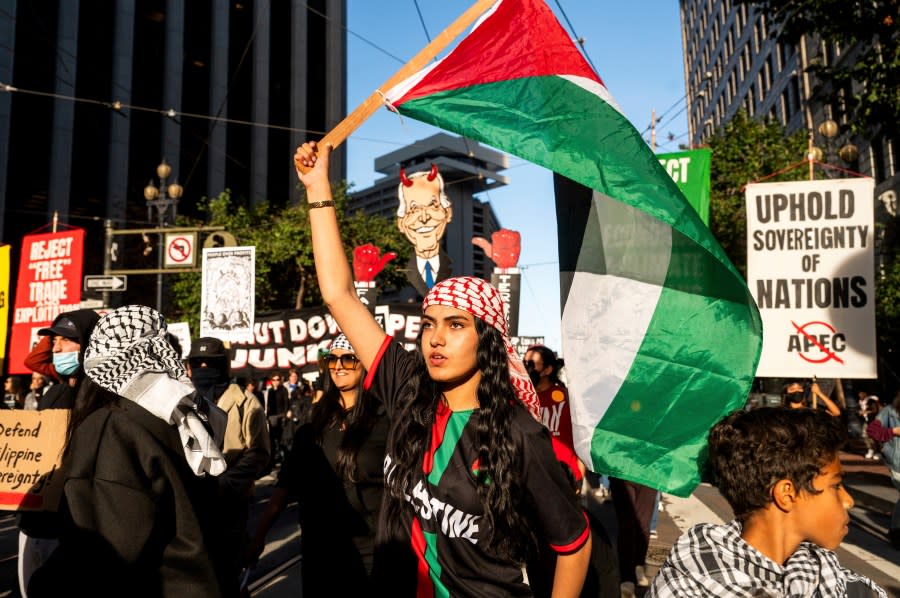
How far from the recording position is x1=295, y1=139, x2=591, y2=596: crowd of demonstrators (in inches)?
89.8

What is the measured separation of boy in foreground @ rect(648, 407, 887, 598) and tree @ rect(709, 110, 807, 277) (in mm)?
25304

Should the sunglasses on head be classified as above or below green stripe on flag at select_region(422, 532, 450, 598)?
above

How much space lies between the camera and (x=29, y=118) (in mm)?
28188

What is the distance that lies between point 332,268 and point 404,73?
0.90 meters

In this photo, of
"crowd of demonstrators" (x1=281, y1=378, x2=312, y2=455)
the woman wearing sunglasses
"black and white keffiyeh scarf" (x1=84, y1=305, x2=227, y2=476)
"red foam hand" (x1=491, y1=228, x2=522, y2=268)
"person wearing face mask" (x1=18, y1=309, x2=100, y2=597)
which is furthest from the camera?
"crowd of demonstrators" (x1=281, y1=378, x2=312, y2=455)

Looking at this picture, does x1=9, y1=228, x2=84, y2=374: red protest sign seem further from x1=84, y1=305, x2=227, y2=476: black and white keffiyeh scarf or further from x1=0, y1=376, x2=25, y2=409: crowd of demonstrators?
x1=84, y1=305, x2=227, y2=476: black and white keffiyeh scarf

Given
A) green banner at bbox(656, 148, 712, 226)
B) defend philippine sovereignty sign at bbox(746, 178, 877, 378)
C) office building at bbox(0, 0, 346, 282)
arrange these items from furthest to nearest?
office building at bbox(0, 0, 346, 282) → green banner at bbox(656, 148, 712, 226) → defend philippine sovereignty sign at bbox(746, 178, 877, 378)

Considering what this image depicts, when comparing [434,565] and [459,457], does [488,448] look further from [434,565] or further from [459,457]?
[434,565]

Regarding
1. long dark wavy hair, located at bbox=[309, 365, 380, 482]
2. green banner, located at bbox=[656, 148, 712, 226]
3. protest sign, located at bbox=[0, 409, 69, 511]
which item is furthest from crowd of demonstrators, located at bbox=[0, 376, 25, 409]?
long dark wavy hair, located at bbox=[309, 365, 380, 482]

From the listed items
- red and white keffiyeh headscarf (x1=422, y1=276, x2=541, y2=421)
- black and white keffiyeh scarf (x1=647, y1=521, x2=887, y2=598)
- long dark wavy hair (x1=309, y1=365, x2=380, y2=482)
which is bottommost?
black and white keffiyeh scarf (x1=647, y1=521, x2=887, y2=598)

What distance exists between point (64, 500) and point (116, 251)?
12912 millimetres

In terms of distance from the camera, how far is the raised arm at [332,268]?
8.87 ft

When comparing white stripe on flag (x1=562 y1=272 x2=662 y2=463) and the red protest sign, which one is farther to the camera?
the red protest sign

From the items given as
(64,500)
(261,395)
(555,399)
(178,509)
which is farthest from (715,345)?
(261,395)
